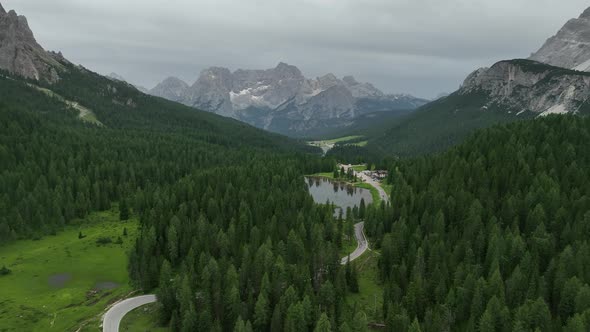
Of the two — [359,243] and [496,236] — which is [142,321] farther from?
[496,236]

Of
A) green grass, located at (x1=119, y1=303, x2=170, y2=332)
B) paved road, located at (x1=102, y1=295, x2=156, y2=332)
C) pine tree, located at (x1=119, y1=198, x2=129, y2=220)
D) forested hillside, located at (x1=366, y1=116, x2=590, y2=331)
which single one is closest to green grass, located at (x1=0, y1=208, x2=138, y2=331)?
paved road, located at (x1=102, y1=295, x2=156, y2=332)

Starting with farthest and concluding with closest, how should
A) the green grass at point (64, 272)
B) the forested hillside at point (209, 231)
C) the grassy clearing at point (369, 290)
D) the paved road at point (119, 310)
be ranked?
1. the grassy clearing at point (369, 290)
2. the green grass at point (64, 272)
3. the paved road at point (119, 310)
4. the forested hillside at point (209, 231)

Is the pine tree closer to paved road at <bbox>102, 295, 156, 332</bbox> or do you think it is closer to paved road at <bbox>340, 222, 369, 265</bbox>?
paved road at <bbox>102, 295, 156, 332</bbox>

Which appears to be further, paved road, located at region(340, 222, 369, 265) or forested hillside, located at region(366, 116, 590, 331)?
paved road, located at region(340, 222, 369, 265)

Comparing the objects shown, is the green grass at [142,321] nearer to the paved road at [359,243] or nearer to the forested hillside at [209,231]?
the forested hillside at [209,231]

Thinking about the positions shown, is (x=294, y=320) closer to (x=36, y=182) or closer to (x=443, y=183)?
(x=443, y=183)

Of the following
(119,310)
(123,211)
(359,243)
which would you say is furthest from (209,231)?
(123,211)

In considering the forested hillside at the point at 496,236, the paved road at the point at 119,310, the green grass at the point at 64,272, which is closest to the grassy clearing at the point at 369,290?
the forested hillside at the point at 496,236

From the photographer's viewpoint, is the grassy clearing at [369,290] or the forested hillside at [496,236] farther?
the grassy clearing at [369,290]
